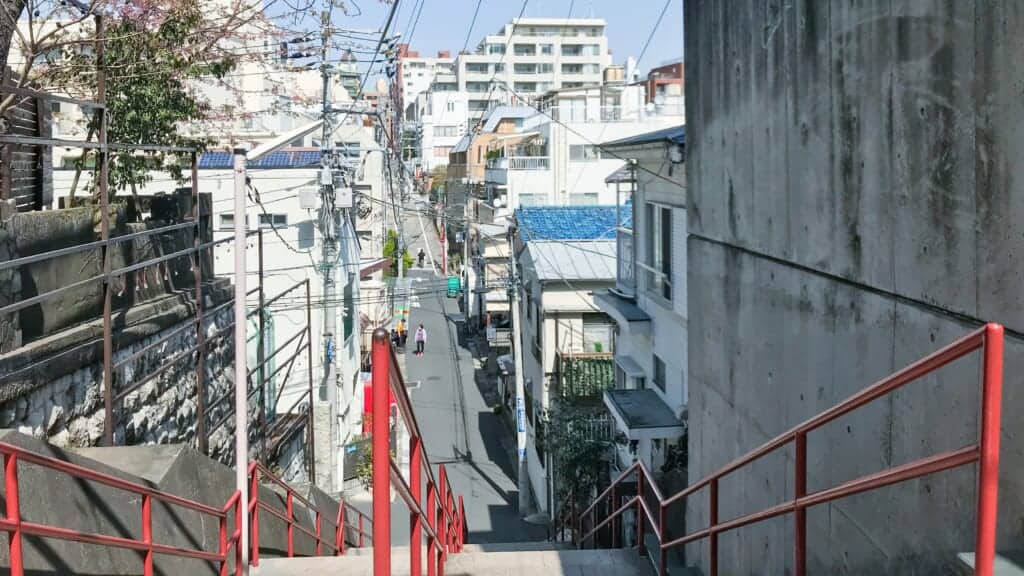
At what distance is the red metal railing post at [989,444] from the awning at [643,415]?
9.58 m

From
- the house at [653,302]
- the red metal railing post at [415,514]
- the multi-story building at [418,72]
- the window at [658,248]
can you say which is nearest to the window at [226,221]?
the house at [653,302]

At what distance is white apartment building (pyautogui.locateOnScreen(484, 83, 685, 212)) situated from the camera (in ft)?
111

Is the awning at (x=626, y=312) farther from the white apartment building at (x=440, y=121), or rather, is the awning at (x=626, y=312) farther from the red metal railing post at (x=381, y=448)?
the white apartment building at (x=440, y=121)

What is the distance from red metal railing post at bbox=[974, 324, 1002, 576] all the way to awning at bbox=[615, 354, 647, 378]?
12.3 m

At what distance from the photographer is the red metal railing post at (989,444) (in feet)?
6.22

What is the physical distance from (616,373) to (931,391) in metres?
13.3

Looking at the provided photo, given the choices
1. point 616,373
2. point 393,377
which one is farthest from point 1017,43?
point 616,373

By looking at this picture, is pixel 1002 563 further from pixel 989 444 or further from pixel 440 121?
pixel 440 121

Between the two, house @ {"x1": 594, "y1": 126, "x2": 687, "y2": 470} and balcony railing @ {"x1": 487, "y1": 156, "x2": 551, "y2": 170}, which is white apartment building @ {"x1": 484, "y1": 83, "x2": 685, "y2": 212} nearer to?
balcony railing @ {"x1": 487, "y1": 156, "x2": 551, "y2": 170}

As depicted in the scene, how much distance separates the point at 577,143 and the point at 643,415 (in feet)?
77.9

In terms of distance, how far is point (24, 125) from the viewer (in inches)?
313

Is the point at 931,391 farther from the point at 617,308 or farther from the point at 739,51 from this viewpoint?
the point at 617,308

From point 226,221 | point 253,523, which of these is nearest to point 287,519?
point 253,523

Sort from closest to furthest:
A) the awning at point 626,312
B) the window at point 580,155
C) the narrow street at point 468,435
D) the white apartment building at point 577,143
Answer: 1. the awning at point 626,312
2. the narrow street at point 468,435
3. the white apartment building at point 577,143
4. the window at point 580,155
